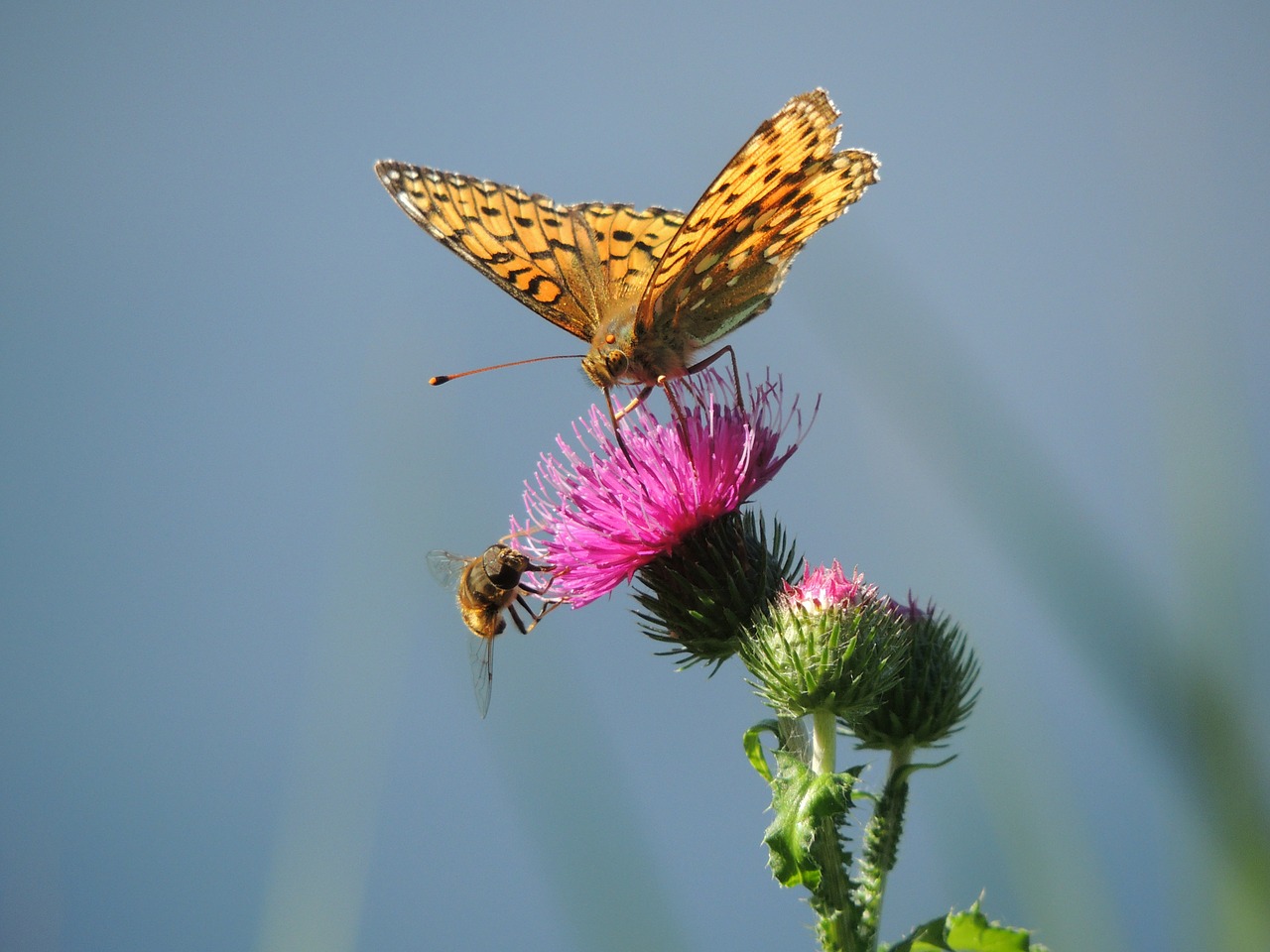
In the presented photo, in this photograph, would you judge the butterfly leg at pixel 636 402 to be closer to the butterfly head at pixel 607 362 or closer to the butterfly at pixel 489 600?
the butterfly head at pixel 607 362

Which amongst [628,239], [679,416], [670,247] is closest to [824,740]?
[679,416]

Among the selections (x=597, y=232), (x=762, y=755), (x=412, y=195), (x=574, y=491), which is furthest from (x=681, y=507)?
(x=412, y=195)

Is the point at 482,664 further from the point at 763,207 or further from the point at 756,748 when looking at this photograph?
the point at 763,207

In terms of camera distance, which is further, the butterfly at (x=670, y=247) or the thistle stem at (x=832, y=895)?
the butterfly at (x=670, y=247)

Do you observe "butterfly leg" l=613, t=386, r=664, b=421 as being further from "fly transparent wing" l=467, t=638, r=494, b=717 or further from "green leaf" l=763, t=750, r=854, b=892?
"green leaf" l=763, t=750, r=854, b=892

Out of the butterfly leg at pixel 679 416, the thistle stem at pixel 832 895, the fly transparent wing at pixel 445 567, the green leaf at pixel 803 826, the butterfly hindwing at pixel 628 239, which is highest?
the butterfly hindwing at pixel 628 239

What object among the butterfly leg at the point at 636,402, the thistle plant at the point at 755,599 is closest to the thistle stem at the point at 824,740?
the thistle plant at the point at 755,599

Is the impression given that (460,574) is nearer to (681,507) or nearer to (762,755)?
(681,507)
